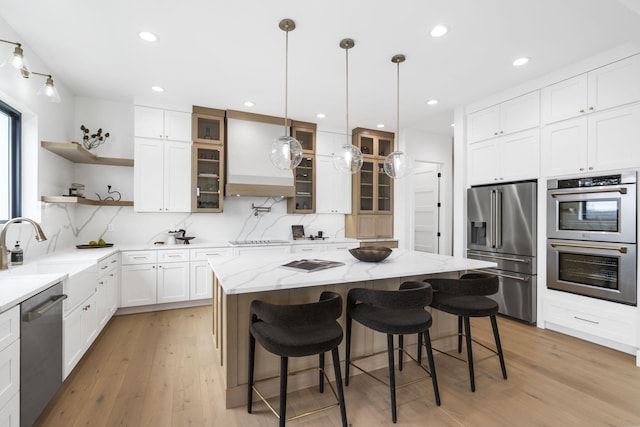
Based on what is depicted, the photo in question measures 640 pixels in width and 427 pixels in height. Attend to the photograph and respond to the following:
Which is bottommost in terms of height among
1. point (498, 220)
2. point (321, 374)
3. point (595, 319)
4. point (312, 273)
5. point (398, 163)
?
point (321, 374)

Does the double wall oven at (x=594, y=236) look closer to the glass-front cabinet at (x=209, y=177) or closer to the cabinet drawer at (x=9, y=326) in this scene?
the glass-front cabinet at (x=209, y=177)

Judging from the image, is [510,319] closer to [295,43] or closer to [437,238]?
[437,238]

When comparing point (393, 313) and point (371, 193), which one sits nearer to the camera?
point (393, 313)

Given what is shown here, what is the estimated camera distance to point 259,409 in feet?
6.47

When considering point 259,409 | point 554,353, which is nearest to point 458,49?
point 554,353

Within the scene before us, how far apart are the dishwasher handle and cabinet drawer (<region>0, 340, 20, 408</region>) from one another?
133 mm

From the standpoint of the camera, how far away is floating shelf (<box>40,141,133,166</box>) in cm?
313

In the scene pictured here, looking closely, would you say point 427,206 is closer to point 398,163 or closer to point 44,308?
point 398,163

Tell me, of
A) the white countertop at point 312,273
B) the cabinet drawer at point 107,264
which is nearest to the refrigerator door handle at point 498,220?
the white countertop at point 312,273

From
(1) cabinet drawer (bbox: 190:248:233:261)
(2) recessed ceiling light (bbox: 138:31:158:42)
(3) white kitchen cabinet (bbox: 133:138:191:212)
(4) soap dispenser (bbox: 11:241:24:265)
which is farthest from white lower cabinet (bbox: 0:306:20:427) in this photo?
(3) white kitchen cabinet (bbox: 133:138:191:212)

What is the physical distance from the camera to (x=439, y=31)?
2574 mm

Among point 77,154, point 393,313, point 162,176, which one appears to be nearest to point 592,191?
point 393,313

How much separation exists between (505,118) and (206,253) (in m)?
4.28

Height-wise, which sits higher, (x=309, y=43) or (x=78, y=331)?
(x=309, y=43)
